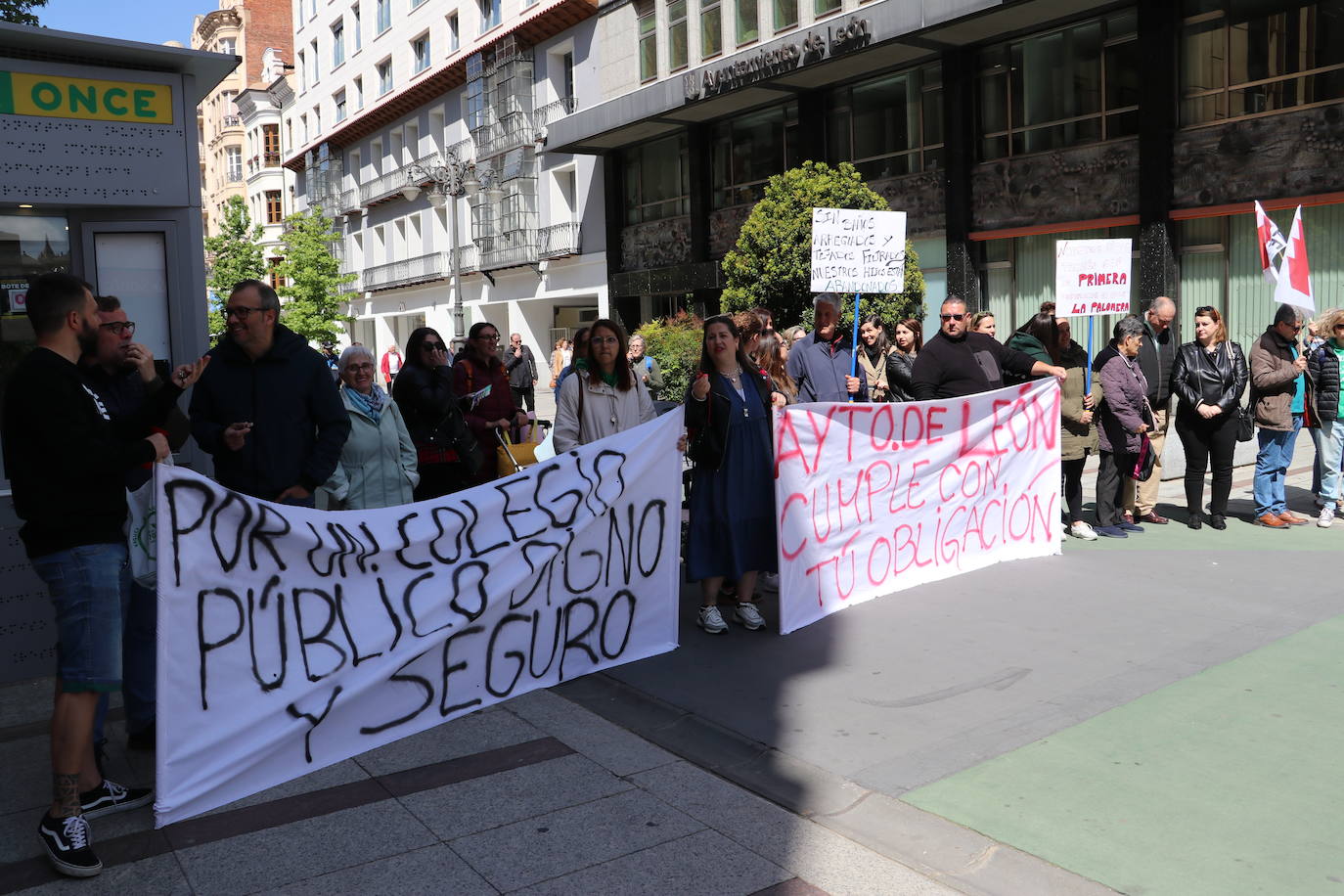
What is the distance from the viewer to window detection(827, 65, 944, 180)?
22062 millimetres

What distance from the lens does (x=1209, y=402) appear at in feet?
29.8

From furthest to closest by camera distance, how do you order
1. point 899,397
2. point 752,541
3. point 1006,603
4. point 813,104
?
point 813,104, point 899,397, point 1006,603, point 752,541

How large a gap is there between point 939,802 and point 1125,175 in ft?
55.4

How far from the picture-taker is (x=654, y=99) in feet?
88.8

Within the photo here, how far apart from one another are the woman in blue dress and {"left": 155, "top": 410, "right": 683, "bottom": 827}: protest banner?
242 millimetres

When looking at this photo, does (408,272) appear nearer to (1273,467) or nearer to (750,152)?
(750,152)

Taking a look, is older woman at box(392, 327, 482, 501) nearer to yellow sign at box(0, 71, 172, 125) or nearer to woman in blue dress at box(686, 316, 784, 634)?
woman in blue dress at box(686, 316, 784, 634)

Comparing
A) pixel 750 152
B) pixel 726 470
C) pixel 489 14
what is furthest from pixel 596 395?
pixel 489 14

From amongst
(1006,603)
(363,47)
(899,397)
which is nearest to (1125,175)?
(899,397)

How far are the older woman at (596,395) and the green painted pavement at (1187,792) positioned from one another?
113 inches

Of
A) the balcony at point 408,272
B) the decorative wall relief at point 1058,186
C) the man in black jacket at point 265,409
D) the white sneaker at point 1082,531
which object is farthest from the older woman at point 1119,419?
the balcony at point 408,272

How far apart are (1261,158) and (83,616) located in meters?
17.4

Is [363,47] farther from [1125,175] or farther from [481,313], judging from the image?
[1125,175]

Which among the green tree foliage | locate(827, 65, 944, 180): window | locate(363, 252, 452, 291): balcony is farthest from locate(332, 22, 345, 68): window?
locate(827, 65, 944, 180): window
